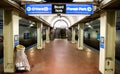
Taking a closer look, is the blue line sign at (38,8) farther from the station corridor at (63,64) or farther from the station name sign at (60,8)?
the station corridor at (63,64)

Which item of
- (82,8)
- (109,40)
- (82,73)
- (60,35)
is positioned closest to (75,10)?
(82,8)

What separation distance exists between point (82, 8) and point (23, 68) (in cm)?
408

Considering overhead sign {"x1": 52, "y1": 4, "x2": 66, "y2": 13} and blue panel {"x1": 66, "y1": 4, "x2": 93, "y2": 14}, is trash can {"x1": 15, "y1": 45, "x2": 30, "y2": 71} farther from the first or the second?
blue panel {"x1": 66, "y1": 4, "x2": 93, "y2": 14}

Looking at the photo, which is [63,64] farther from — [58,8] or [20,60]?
[58,8]

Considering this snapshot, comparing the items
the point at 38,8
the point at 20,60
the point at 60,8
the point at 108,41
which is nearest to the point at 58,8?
the point at 60,8

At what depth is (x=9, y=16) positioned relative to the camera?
7.01 meters

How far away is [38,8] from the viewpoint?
7.98 meters

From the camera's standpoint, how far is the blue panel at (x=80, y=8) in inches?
306

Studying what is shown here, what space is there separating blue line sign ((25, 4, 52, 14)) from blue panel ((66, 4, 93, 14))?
0.94m

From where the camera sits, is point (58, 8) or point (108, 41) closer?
point (108, 41)

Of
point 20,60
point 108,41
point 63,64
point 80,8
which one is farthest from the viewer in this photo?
point 63,64

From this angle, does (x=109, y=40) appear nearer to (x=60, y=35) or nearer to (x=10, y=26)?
(x=10, y=26)

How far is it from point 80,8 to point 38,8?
2128mm

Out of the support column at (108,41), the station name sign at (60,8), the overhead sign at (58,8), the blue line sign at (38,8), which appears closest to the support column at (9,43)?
the blue line sign at (38,8)
